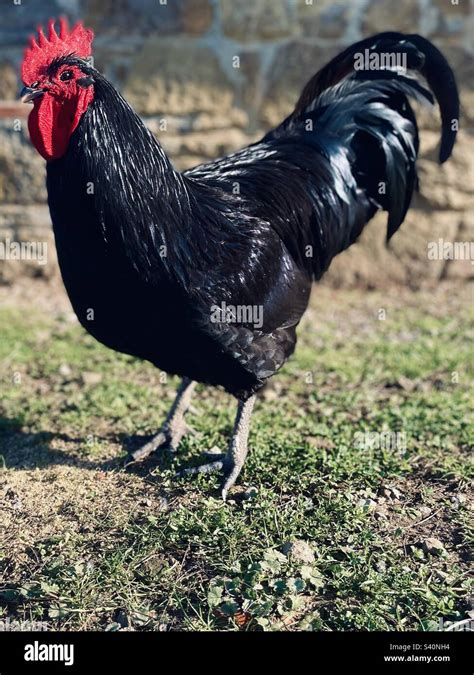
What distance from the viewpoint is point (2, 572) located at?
11.6 ft

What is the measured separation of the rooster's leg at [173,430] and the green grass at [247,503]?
11 centimetres

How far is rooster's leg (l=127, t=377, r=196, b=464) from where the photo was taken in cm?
447

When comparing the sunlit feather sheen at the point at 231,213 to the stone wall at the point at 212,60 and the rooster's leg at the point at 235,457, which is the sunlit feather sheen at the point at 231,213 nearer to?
the rooster's leg at the point at 235,457

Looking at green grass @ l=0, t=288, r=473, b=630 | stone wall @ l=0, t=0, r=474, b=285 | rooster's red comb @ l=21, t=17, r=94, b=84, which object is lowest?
green grass @ l=0, t=288, r=473, b=630

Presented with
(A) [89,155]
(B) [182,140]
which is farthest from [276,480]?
(B) [182,140]

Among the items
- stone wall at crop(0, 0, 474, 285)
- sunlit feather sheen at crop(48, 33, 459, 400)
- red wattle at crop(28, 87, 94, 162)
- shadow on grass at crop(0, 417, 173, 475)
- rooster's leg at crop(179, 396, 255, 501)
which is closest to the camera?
red wattle at crop(28, 87, 94, 162)

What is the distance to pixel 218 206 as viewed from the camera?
405 centimetres

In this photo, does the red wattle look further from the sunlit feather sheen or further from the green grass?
the green grass

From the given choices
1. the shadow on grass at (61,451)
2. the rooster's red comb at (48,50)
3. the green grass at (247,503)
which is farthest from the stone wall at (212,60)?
the rooster's red comb at (48,50)

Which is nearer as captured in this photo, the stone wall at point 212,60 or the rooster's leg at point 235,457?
the rooster's leg at point 235,457

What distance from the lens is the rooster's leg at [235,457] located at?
4191 mm

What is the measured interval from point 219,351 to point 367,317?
363cm

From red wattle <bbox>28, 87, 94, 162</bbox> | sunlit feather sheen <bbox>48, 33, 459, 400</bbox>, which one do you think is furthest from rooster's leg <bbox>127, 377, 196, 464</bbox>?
red wattle <bbox>28, 87, 94, 162</bbox>

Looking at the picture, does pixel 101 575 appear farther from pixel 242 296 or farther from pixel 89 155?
pixel 89 155
